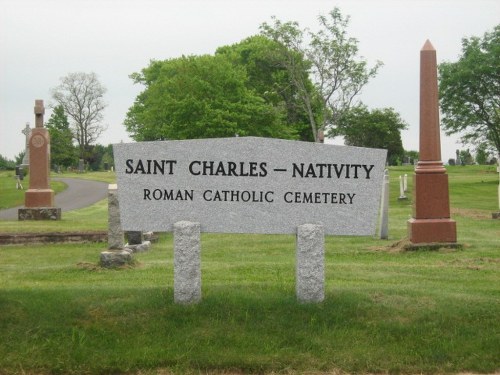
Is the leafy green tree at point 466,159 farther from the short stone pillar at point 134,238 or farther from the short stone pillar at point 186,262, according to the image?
the short stone pillar at point 186,262

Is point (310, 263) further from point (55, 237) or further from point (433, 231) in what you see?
point (55, 237)

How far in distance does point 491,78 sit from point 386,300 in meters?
42.4

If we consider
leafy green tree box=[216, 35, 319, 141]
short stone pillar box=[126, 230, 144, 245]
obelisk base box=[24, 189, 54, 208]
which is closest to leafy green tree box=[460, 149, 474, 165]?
leafy green tree box=[216, 35, 319, 141]

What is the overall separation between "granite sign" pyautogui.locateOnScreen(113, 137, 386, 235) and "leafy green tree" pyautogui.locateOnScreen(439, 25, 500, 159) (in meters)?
40.7

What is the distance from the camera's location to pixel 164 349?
5.82 meters

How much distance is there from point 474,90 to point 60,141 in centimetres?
4883

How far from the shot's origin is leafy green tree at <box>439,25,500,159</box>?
45.0 m

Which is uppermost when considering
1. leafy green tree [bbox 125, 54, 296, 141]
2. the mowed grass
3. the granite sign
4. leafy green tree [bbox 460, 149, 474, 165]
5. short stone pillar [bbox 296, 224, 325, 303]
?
leafy green tree [bbox 125, 54, 296, 141]

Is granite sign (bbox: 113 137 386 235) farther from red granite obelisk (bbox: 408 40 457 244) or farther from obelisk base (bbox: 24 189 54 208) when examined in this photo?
obelisk base (bbox: 24 189 54 208)

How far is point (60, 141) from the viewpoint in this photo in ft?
250

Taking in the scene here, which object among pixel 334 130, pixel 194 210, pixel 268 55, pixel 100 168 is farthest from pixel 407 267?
pixel 100 168

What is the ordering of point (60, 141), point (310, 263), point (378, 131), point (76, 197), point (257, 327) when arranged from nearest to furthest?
point (257, 327)
point (310, 263)
point (76, 197)
point (378, 131)
point (60, 141)

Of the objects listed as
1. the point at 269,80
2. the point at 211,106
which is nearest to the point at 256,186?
the point at 211,106

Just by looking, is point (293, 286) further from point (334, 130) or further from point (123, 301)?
point (334, 130)
